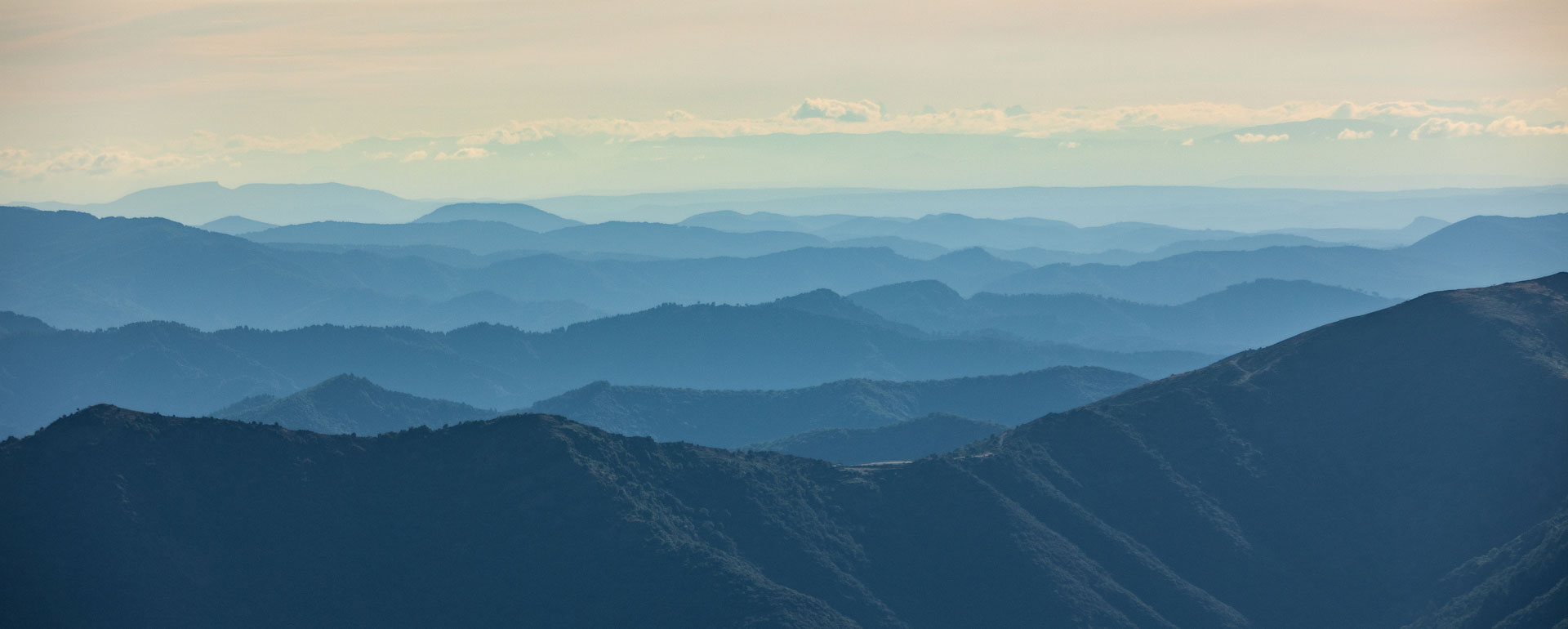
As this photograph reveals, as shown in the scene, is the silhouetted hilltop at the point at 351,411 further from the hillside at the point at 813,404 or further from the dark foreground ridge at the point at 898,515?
the dark foreground ridge at the point at 898,515

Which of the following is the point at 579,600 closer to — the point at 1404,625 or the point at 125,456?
the point at 125,456

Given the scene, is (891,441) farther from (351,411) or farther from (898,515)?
(351,411)

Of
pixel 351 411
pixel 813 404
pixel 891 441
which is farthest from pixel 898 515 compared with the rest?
pixel 351 411

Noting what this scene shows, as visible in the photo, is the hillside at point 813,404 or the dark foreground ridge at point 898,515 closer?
the dark foreground ridge at point 898,515

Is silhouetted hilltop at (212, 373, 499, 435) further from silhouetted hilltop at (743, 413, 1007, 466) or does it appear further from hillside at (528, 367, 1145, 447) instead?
silhouetted hilltop at (743, 413, 1007, 466)

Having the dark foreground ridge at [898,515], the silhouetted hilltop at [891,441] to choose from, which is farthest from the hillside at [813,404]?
the dark foreground ridge at [898,515]

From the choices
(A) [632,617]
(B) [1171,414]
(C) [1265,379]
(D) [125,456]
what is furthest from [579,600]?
(C) [1265,379]

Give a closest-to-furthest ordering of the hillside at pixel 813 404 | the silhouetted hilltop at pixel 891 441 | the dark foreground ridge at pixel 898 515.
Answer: the dark foreground ridge at pixel 898 515
the silhouetted hilltop at pixel 891 441
the hillside at pixel 813 404
